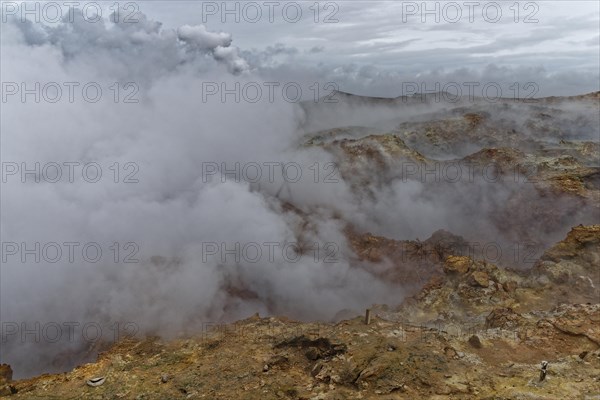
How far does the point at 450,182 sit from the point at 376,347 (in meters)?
10.9

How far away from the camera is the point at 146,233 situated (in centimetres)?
1323

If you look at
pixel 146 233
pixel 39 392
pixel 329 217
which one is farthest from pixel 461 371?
pixel 146 233

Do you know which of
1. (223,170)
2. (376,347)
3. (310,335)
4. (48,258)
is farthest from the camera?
(223,170)

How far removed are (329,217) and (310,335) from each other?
6.75m

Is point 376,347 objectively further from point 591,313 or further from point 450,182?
point 450,182

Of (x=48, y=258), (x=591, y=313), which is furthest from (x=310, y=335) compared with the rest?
(x=48, y=258)

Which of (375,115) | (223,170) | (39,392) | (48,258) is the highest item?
(375,115)

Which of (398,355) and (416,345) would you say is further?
(416,345)

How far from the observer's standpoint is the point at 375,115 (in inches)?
1409

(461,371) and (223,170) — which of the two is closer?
(461,371)

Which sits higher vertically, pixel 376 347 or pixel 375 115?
pixel 375 115

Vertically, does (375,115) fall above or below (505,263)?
above

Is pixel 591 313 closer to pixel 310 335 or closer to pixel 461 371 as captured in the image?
pixel 461 371

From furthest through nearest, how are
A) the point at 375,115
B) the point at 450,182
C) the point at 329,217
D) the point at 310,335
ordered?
1. the point at 375,115
2. the point at 450,182
3. the point at 329,217
4. the point at 310,335
